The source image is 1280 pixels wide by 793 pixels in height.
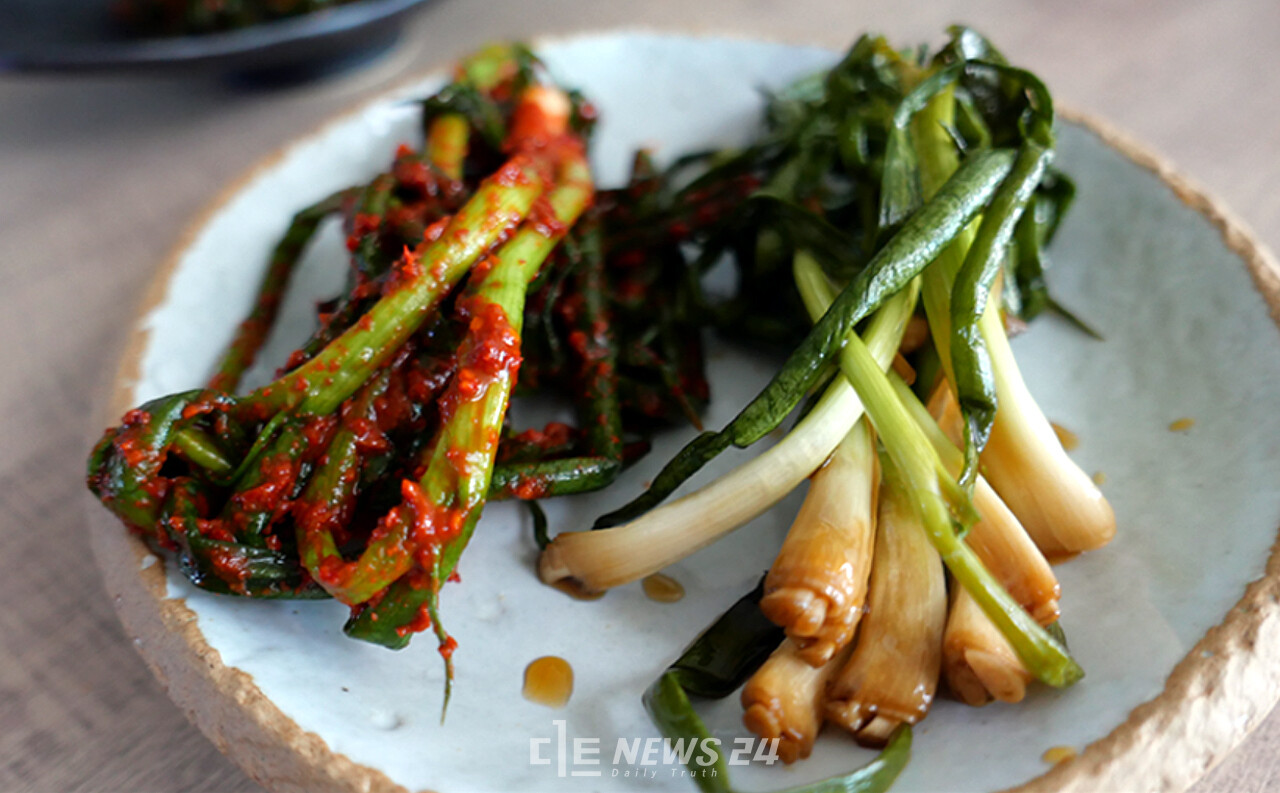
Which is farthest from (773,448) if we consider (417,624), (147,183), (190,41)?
(147,183)

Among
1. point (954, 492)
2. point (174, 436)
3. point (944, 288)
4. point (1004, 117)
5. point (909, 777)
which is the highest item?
point (1004, 117)

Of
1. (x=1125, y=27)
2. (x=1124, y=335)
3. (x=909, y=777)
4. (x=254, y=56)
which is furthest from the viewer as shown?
(x=1125, y=27)

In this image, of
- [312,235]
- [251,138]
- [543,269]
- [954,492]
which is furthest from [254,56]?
[954,492]

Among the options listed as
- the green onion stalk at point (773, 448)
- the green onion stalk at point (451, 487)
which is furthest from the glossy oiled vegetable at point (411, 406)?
the green onion stalk at point (773, 448)

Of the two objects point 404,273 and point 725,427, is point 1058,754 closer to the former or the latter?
point 725,427

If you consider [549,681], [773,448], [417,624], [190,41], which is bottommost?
[549,681]

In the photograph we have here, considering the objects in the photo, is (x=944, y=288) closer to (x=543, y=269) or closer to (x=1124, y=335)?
(x=1124, y=335)
